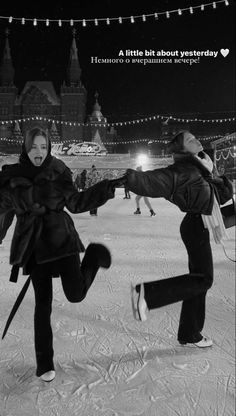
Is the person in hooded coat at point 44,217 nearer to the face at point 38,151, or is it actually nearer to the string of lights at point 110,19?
the face at point 38,151

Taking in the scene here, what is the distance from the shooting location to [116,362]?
6.77ft

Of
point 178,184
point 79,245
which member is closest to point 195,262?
point 178,184

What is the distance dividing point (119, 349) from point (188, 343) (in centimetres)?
43

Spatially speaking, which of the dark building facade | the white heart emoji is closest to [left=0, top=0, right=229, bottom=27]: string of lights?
the white heart emoji

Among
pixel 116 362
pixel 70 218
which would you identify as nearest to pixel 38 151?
pixel 70 218

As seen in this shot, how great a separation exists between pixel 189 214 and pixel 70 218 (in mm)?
692

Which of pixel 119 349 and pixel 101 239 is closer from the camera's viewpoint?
pixel 119 349

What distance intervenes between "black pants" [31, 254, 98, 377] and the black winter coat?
0.09 metres

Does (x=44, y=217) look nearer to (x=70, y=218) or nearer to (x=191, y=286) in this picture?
(x=70, y=218)

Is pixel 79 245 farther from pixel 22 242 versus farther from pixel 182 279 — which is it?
pixel 182 279

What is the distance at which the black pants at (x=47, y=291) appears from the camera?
184 centimetres

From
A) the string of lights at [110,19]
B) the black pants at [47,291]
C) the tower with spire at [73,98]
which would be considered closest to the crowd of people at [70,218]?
the black pants at [47,291]

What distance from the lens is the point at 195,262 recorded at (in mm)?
2096

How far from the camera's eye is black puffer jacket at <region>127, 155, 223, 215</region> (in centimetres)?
176
